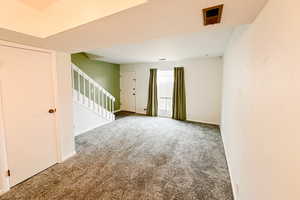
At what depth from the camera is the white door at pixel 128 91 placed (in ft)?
20.0

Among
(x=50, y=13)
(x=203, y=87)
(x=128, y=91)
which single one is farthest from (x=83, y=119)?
(x=203, y=87)

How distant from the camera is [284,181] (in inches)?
26.3

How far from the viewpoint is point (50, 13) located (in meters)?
1.59

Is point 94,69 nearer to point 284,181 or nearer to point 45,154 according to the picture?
point 45,154

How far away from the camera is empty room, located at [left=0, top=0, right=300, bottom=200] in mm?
771

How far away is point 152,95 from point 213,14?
4.45 metres

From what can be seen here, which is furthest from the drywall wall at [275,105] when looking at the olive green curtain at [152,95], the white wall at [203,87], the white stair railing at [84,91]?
the olive green curtain at [152,95]

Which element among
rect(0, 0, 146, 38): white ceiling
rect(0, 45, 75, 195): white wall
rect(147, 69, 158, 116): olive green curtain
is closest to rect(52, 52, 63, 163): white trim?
rect(0, 45, 75, 195): white wall

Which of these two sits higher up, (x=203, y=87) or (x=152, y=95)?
(x=203, y=87)

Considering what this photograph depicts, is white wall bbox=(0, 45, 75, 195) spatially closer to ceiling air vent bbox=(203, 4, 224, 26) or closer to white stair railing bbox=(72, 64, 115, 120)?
white stair railing bbox=(72, 64, 115, 120)

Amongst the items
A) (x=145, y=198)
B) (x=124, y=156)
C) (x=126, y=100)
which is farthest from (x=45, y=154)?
(x=126, y=100)

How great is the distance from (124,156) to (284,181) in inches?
91.2

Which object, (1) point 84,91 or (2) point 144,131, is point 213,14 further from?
(1) point 84,91

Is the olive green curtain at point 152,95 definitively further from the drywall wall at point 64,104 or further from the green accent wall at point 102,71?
the drywall wall at point 64,104
